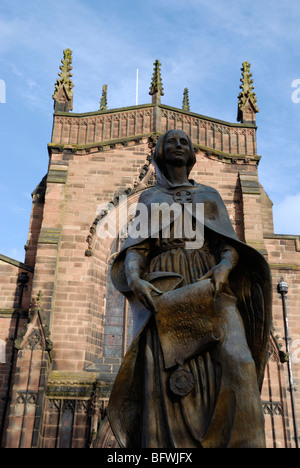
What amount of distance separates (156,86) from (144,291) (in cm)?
1620

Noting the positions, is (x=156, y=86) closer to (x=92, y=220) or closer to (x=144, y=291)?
(x=92, y=220)

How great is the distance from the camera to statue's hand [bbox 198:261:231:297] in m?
3.44

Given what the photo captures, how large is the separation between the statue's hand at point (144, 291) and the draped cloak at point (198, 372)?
7cm

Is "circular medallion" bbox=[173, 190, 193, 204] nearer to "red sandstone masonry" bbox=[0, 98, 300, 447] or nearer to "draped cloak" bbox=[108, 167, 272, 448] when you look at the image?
"draped cloak" bbox=[108, 167, 272, 448]

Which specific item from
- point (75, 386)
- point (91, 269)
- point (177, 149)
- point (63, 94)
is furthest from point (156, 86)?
point (177, 149)

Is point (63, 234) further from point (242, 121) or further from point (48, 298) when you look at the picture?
point (242, 121)

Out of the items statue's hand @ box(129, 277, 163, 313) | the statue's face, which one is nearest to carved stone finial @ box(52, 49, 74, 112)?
the statue's face

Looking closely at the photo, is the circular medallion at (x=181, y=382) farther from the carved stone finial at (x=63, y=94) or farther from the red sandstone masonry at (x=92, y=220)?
the carved stone finial at (x=63, y=94)

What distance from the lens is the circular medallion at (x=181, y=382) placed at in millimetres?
3246

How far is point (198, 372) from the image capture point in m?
3.34

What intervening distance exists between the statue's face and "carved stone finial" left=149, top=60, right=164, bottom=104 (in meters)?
14.7

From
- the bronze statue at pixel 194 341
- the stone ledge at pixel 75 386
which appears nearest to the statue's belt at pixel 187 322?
the bronze statue at pixel 194 341
